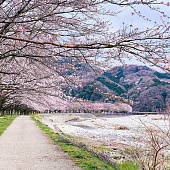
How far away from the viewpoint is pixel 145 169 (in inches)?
168

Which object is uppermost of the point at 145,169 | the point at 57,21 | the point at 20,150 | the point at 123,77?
the point at 123,77

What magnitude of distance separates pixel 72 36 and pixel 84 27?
500mm

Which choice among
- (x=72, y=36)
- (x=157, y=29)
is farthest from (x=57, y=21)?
(x=157, y=29)

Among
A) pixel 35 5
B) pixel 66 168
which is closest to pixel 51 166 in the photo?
pixel 66 168

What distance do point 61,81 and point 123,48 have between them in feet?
23.6

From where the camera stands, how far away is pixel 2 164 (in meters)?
6.05

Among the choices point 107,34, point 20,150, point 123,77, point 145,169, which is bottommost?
point 20,150

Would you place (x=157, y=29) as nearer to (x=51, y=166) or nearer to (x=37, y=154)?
(x=51, y=166)

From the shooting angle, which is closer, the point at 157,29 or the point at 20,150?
the point at 157,29

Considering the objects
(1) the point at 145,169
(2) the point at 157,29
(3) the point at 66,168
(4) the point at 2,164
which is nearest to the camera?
(1) the point at 145,169

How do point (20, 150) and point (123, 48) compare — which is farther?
point (20, 150)

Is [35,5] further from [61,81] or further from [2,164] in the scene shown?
[61,81]

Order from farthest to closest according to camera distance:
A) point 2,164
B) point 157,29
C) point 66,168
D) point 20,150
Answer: point 20,150, point 2,164, point 66,168, point 157,29

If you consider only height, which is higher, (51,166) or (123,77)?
(123,77)
